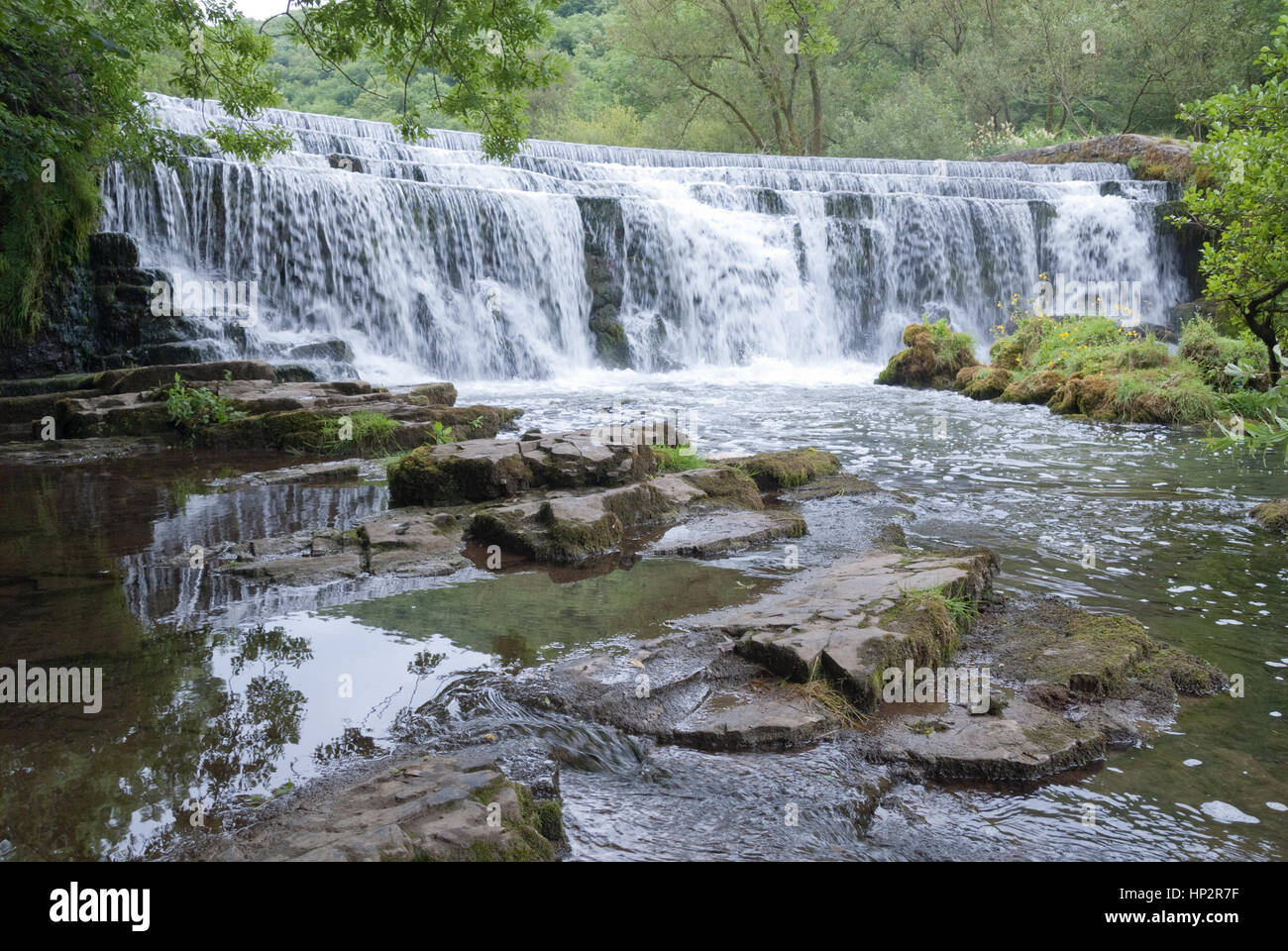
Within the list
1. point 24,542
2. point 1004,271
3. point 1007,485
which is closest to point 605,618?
point 24,542

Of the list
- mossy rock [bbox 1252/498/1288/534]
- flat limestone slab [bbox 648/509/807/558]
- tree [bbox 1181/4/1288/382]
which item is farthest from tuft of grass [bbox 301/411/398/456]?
Result: tree [bbox 1181/4/1288/382]

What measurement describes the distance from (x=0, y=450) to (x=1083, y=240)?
2180cm

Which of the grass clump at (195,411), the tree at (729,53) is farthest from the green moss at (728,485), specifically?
the tree at (729,53)

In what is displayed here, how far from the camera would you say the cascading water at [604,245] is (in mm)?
14789

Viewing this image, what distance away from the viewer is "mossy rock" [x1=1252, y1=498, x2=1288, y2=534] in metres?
6.29

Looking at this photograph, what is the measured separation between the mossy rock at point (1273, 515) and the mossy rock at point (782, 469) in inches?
119

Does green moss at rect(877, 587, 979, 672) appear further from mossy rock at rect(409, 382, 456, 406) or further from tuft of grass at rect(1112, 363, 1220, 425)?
tuft of grass at rect(1112, 363, 1220, 425)

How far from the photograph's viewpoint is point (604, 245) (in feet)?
60.9

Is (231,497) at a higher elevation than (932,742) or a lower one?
higher

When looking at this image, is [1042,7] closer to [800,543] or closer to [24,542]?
[800,543]

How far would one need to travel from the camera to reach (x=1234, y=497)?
734cm

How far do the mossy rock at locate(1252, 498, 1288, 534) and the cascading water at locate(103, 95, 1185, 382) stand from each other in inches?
455

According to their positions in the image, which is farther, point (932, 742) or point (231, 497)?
point (231, 497)
